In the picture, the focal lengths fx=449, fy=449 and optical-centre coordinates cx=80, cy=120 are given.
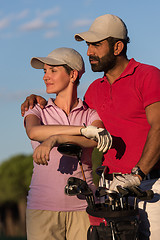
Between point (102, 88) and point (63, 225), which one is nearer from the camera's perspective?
point (63, 225)

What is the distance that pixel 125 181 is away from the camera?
4055 mm

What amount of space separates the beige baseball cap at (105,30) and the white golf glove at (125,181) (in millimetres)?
1770

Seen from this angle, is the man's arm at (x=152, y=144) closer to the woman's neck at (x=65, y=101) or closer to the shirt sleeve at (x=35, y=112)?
the woman's neck at (x=65, y=101)

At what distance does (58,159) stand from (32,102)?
0.82m

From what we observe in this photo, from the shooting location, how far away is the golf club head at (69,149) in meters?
4.29

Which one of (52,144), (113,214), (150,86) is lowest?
(113,214)

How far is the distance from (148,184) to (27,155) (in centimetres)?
5238

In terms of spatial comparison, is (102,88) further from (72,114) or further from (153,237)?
(153,237)

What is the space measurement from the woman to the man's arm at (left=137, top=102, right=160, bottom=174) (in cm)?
55

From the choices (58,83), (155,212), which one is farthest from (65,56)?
(155,212)

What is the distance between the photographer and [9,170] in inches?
2178

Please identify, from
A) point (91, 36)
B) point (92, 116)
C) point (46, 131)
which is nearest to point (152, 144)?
point (92, 116)

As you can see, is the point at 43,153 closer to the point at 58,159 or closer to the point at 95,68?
the point at 58,159

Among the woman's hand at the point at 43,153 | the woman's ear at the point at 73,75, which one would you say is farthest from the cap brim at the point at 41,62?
the woman's hand at the point at 43,153
